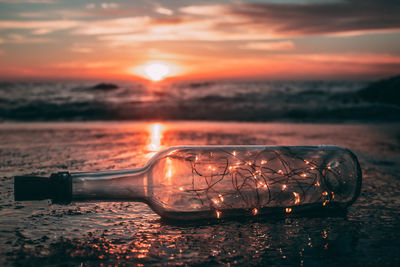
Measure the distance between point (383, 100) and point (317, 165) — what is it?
8.56 m

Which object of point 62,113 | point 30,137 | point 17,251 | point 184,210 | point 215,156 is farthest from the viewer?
point 62,113

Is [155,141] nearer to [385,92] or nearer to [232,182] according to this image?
[232,182]

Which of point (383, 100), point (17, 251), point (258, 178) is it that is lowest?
point (17, 251)

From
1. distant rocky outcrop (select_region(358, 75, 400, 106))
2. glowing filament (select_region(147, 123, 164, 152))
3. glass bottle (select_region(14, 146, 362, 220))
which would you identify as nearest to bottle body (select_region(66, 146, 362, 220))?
glass bottle (select_region(14, 146, 362, 220))

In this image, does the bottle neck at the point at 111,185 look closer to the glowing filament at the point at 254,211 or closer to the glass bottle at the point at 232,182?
the glass bottle at the point at 232,182

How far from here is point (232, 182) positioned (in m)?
1.65

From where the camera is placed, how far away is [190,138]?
493cm

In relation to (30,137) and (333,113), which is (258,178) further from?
(333,113)

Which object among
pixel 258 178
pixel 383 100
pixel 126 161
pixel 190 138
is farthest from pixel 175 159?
pixel 383 100


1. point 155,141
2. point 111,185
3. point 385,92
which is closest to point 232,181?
point 111,185

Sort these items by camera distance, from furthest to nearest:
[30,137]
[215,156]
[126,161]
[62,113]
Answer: [62,113] → [30,137] → [126,161] → [215,156]

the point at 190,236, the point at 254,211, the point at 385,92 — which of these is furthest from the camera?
the point at 385,92

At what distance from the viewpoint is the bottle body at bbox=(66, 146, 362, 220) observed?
5.11 feet

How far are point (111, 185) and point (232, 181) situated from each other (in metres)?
0.54
